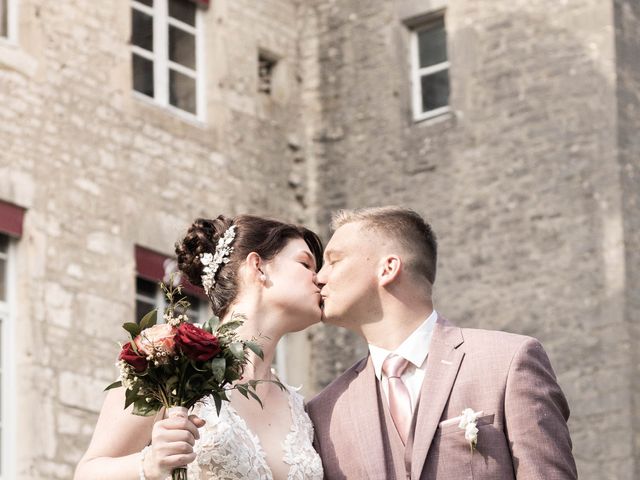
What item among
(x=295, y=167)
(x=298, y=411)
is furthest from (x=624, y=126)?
(x=298, y=411)

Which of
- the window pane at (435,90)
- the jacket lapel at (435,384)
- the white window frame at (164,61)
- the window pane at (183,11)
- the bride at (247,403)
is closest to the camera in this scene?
the bride at (247,403)

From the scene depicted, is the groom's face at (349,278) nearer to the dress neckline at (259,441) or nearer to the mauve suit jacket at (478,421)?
the mauve suit jacket at (478,421)

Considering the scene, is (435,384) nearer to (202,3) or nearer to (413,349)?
(413,349)

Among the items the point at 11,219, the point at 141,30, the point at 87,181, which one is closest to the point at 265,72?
the point at 141,30

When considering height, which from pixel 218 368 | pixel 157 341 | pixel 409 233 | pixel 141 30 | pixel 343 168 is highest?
pixel 141 30

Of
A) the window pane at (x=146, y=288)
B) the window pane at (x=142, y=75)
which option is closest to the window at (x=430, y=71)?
the window pane at (x=142, y=75)

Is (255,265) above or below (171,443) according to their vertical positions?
above

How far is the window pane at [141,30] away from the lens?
47.4 ft

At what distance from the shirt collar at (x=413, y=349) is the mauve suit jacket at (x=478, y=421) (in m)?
0.05

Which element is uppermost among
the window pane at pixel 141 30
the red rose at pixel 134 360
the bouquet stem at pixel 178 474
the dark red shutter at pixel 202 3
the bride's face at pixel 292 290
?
the dark red shutter at pixel 202 3

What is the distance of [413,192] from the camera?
1528cm

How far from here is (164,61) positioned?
14.6m

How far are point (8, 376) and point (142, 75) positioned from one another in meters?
3.01

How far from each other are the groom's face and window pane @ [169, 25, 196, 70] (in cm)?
746
